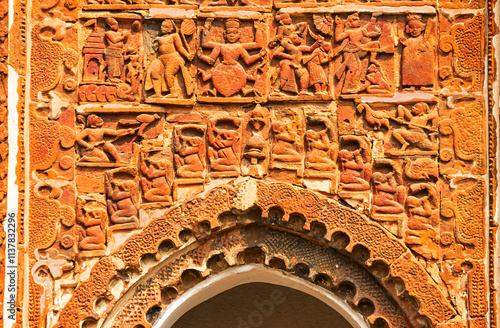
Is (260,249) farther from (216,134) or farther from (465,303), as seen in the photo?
(465,303)

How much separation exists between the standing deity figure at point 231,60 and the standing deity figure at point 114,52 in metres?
0.67

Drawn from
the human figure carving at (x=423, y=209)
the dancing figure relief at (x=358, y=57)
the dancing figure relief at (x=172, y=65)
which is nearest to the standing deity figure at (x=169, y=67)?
the dancing figure relief at (x=172, y=65)

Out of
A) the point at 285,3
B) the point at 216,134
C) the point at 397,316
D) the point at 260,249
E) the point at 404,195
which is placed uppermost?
the point at 285,3

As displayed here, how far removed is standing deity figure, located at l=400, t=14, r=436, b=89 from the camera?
7.16 meters

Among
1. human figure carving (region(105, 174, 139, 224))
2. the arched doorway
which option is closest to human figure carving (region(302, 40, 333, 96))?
human figure carving (region(105, 174, 139, 224))

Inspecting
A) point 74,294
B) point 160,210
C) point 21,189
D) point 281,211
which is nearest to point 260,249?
point 281,211

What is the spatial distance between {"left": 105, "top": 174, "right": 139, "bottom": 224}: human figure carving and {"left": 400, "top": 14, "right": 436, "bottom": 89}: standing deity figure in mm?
2459

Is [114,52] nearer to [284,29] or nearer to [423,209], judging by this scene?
[284,29]

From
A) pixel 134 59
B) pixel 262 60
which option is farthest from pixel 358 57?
pixel 134 59

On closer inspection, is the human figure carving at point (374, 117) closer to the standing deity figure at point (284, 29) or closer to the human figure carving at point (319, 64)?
→ the human figure carving at point (319, 64)

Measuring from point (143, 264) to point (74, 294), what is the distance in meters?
0.61

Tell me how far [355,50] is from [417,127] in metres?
0.82

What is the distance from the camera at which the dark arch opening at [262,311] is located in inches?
386

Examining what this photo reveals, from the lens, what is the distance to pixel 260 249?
725cm
